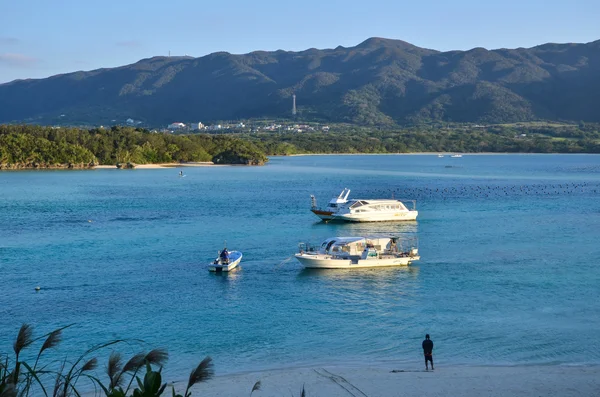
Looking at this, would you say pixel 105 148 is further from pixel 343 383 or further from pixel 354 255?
pixel 343 383

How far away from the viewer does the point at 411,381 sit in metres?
21.8

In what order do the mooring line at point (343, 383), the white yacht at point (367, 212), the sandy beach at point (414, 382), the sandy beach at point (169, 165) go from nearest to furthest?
1. the mooring line at point (343, 383)
2. the sandy beach at point (414, 382)
3. the white yacht at point (367, 212)
4. the sandy beach at point (169, 165)

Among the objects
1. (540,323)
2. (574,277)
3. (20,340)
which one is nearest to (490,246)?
(574,277)

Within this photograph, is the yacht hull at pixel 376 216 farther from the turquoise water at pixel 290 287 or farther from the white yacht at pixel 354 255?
the white yacht at pixel 354 255

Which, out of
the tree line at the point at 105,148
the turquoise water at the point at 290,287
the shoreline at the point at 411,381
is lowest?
the turquoise water at the point at 290,287

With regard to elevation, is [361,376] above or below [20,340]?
below

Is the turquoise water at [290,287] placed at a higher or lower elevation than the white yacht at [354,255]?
lower

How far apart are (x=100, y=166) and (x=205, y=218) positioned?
3649 inches

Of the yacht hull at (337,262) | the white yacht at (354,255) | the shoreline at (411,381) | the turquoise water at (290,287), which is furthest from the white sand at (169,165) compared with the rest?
the shoreline at (411,381)

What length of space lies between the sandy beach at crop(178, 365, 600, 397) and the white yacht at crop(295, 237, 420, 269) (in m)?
17.1

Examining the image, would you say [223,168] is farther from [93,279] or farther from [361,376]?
[361,376]

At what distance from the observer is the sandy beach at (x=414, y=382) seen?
20812 millimetres

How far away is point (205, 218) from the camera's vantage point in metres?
67.1

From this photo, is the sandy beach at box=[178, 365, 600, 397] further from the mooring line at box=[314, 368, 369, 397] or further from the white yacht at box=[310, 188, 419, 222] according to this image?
the white yacht at box=[310, 188, 419, 222]
